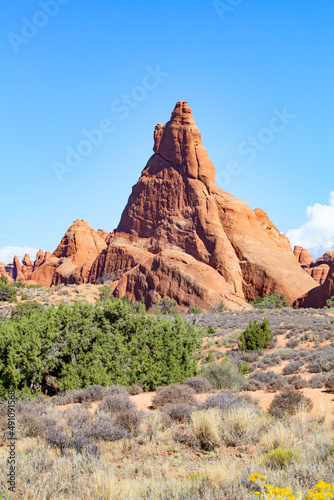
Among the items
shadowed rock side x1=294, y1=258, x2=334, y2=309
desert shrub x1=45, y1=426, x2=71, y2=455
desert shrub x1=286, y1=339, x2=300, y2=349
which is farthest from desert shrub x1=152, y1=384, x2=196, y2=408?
shadowed rock side x1=294, y1=258, x2=334, y2=309

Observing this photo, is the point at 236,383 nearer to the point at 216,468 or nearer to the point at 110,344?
the point at 110,344

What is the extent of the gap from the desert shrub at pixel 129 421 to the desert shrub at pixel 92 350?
13.6 ft

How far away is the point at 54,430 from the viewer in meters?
6.18

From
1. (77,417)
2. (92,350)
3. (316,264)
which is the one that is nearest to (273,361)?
(92,350)

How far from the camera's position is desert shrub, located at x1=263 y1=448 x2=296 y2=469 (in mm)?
4539

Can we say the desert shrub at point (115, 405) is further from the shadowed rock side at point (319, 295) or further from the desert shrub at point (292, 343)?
the shadowed rock side at point (319, 295)

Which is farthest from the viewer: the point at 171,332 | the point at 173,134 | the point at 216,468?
the point at 173,134

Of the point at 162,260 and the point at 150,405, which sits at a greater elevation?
the point at 162,260

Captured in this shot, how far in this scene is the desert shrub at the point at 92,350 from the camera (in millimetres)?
10688

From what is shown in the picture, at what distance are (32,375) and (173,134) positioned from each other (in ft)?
180

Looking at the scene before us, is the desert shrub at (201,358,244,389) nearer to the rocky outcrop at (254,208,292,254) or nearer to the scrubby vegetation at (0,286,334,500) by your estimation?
the scrubby vegetation at (0,286,334,500)

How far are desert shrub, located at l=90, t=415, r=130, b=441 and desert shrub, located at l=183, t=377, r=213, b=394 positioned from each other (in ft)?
13.7

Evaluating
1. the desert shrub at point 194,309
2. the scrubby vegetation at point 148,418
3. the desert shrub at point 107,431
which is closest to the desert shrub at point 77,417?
the scrubby vegetation at point 148,418

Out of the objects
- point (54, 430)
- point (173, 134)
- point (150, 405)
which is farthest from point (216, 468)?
point (173, 134)
